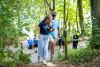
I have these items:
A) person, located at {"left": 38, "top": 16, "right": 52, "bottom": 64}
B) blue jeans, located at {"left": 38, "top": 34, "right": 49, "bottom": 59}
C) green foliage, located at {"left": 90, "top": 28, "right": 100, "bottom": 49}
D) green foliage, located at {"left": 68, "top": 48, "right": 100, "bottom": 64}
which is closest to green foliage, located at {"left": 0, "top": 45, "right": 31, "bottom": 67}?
blue jeans, located at {"left": 38, "top": 34, "right": 49, "bottom": 59}

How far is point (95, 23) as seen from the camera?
42.5 ft

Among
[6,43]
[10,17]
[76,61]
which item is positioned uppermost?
[10,17]

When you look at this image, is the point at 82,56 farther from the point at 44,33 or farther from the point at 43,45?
the point at 44,33

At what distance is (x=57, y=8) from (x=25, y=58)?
2626cm

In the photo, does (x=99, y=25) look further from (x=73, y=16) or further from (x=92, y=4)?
(x=73, y=16)

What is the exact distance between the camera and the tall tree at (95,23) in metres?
12.3

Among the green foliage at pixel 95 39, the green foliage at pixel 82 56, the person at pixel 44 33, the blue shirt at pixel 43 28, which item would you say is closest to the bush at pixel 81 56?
the green foliage at pixel 82 56

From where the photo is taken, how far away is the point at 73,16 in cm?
3878

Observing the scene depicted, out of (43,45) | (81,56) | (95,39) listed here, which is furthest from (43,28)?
(95,39)

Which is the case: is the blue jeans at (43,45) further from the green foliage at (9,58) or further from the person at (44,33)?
the green foliage at (9,58)

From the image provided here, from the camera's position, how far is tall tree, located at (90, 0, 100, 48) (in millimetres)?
12312

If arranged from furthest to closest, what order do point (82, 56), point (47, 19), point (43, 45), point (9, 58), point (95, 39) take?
point (95, 39), point (82, 56), point (43, 45), point (47, 19), point (9, 58)

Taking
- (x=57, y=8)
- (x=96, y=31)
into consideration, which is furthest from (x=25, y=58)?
(x=57, y=8)

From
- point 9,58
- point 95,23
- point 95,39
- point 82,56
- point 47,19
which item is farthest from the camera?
point 95,23
